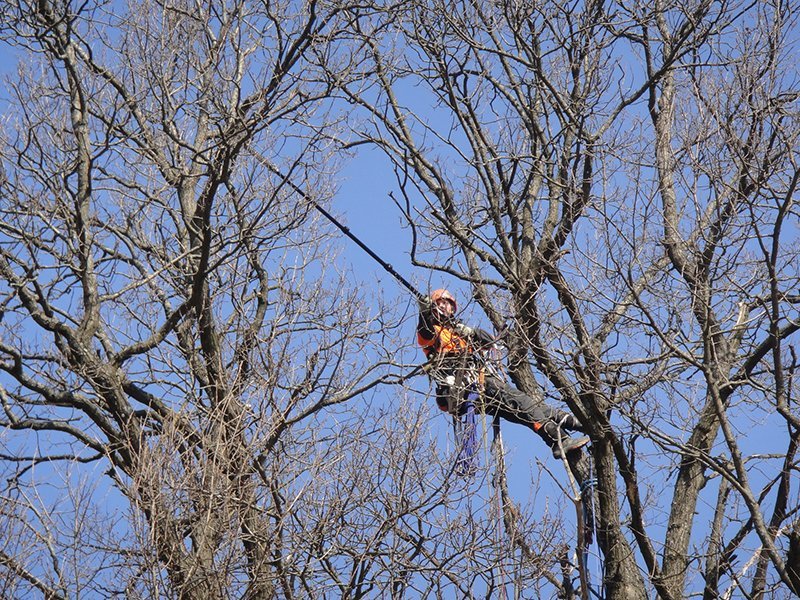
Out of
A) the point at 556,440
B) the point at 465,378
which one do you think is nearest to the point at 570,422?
the point at 556,440

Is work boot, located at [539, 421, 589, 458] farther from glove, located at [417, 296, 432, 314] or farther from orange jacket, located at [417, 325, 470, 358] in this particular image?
glove, located at [417, 296, 432, 314]

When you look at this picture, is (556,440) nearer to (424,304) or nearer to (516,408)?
(516,408)

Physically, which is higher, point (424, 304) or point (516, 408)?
point (424, 304)

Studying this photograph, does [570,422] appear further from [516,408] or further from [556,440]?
[516,408]

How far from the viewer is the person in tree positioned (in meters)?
8.92

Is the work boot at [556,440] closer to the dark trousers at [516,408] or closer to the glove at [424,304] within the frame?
the dark trousers at [516,408]

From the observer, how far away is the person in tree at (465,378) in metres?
8.92

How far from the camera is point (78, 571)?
7840 millimetres

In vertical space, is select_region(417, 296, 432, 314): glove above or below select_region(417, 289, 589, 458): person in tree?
above

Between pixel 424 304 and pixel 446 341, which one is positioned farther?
pixel 424 304

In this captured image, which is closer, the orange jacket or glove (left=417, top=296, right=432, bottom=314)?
the orange jacket

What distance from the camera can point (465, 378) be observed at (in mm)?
9000

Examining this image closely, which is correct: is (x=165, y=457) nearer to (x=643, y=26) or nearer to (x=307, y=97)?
(x=307, y=97)

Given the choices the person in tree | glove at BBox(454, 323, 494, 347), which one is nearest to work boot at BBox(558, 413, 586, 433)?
the person in tree
